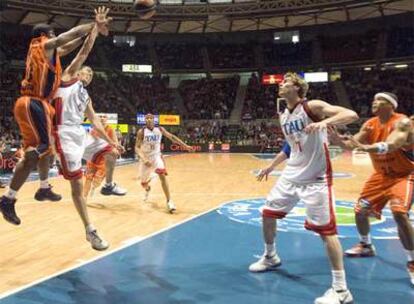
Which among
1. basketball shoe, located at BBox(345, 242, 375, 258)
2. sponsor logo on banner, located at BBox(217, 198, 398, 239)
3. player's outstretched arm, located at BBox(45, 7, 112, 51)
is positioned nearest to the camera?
player's outstretched arm, located at BBox(45, 7, 112, 51)

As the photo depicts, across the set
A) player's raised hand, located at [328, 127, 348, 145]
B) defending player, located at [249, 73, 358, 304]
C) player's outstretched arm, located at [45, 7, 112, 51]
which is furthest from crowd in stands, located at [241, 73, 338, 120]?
player's outstretched arm, located at [45, 7, 112, 51]

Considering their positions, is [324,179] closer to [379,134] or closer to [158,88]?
[379,134]

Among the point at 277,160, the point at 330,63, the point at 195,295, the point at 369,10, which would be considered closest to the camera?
the point at 195,295

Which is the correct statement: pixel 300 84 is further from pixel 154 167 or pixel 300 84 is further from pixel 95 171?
pixel 95 171

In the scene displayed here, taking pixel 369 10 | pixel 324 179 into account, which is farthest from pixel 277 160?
pixel 369 10

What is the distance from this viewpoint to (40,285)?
14.7ft

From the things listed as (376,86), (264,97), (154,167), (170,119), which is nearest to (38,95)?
(154,167)

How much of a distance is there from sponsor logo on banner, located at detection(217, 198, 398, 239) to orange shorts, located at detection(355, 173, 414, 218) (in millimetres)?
1328

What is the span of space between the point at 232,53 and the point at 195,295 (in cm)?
3414

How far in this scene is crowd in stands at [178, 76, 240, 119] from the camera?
35844 mm

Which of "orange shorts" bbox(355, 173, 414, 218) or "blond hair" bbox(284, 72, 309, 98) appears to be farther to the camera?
"orange shorts" bbox(355, 173, 414, 218)

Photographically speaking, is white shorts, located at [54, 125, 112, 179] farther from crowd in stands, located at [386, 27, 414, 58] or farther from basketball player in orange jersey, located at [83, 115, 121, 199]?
crowd in stands, located at [386, 27, 414, 58]

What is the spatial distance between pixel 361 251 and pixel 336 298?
1.76m

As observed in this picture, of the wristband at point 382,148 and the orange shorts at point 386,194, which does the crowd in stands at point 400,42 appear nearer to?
the orange shorts at point 386,194
